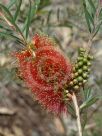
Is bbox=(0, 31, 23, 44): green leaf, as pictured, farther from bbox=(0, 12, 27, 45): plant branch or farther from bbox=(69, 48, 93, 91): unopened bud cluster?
bbox=(69, 48, 93, 91): unopened bud cluster

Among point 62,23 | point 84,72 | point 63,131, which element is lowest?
point 63,131

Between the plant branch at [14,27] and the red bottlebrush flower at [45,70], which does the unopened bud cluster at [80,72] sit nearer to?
the red bottlebrush flower at [45,70]

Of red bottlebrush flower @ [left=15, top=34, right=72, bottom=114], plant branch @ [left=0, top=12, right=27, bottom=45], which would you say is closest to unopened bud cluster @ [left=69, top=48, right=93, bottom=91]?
red bottlebrush flower @ [left=15, top=34, right=72, bottom=114]

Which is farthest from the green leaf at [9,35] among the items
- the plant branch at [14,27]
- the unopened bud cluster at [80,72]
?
the unopened bud cluster at [80,72]

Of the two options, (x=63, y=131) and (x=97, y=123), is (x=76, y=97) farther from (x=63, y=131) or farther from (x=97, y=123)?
(x=63, y=131)

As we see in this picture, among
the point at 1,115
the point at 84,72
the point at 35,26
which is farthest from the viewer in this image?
the point at 1,115

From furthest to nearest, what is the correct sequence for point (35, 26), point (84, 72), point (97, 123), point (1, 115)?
1. point (1, 115)
2. point (97, 123)
3. point (35, 26)
4. point (84, 72)

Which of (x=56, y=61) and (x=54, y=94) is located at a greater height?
(x=56, y=61)

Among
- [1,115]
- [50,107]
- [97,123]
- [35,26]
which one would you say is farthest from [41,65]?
[1,115]
